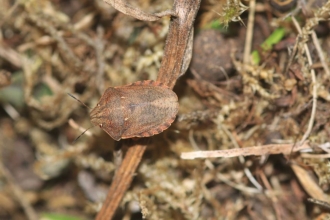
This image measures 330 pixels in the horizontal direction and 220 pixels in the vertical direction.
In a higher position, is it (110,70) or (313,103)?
(313,103)

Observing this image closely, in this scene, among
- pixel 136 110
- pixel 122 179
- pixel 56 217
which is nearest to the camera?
pixel 136 110

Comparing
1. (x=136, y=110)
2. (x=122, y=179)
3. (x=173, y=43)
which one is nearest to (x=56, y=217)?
(x=122, y=179)

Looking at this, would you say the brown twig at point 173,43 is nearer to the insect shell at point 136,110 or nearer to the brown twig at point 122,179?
the brown twig at point 122,179

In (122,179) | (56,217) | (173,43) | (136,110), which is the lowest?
(56,217)

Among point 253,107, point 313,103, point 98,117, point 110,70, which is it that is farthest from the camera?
point 110,70

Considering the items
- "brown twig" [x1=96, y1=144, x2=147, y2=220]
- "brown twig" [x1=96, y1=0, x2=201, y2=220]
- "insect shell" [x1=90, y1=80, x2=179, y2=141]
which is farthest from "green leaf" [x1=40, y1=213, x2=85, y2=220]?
"insect shell" [x1=90, y1=80, x2=179, y2=141]

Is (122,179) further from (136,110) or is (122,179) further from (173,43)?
(173,43)

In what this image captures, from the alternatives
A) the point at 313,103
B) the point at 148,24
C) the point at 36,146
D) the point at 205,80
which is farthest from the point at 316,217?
the point at 36,146

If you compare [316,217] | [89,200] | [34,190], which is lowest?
[34,190]

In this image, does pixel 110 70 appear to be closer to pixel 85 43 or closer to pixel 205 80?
pixel 85 43
